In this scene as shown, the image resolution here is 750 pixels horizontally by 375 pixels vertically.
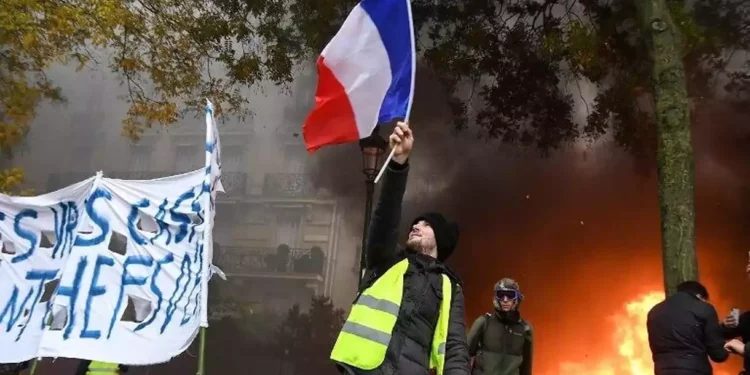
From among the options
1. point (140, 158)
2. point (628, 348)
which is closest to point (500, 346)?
point (628, 348)

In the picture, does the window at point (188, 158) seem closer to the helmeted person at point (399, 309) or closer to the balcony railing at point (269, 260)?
the balcony railing at point (269, 260)

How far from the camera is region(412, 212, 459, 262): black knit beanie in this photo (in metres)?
2.57

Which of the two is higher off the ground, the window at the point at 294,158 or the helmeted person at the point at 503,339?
the window at the point at 294,158

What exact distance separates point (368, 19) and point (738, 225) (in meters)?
7.59

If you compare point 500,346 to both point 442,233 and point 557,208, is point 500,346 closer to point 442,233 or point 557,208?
point 442,233

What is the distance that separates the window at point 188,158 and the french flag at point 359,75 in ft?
27.1

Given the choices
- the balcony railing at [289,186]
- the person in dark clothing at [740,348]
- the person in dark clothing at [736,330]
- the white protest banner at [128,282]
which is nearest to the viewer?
the person in dark clothing at [740,348]

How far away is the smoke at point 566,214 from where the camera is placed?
910cm

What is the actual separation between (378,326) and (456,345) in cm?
34

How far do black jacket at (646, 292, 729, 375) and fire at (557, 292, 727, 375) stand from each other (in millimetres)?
5045

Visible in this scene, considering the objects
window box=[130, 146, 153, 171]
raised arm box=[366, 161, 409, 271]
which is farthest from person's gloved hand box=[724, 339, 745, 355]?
window box=[130, 146, 153, 171]

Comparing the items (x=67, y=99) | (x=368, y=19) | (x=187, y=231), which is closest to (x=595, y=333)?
(x=187, y=231)

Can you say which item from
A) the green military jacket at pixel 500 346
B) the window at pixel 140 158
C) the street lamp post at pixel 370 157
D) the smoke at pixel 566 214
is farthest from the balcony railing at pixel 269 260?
the green military jacket at pixel 500 346

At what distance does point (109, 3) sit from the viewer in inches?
294
